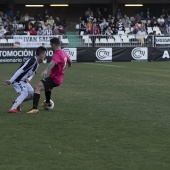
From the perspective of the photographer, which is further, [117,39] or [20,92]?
[117,39]

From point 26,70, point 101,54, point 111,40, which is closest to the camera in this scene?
point 26,70

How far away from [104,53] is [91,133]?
86.7 ft

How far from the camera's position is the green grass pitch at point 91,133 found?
810 centimetres

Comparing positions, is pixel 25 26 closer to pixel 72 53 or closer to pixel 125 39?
pixel 72 53

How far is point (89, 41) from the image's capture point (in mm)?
36594

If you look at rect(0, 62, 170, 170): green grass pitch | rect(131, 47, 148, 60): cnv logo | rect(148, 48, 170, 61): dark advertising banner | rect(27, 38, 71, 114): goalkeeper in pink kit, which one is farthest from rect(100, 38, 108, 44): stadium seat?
rect(27, 38, 71, 114): goalkeeper in pink kit

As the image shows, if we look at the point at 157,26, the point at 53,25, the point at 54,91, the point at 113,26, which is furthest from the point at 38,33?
the point at 54,91

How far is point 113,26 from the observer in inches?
1608

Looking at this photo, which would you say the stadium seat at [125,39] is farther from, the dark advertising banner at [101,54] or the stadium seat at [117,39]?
→ the dark advertising banner at [101,54]

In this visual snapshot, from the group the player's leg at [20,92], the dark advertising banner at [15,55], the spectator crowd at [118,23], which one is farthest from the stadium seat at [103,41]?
the player's leg at [20,92]

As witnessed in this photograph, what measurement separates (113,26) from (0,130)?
30746 mm

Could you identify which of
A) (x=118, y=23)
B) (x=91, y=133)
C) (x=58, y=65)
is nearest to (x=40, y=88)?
(x=58, y=65)

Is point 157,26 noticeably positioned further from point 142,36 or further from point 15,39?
point 15,39

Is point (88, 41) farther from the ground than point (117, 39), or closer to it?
closer to it
